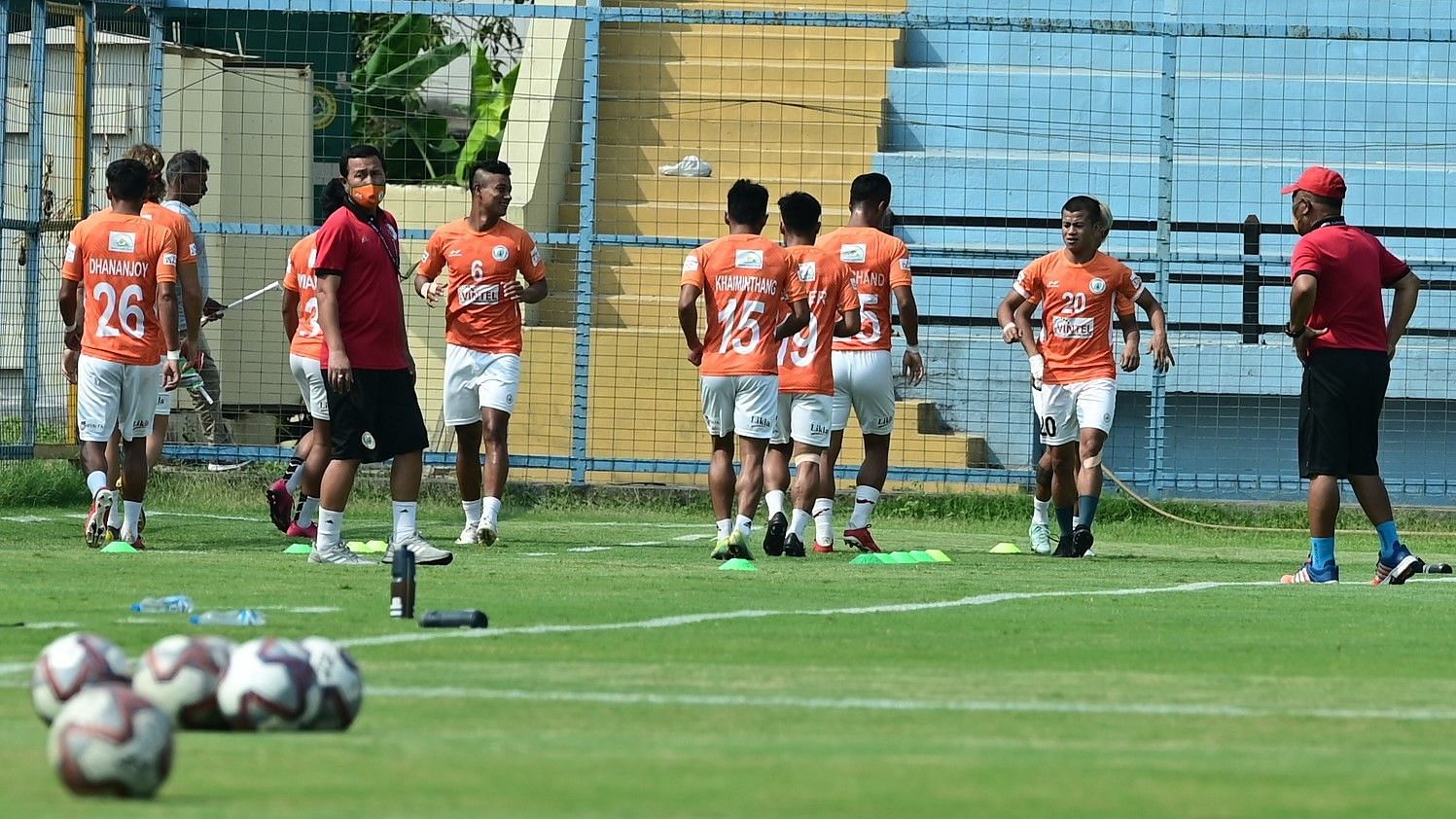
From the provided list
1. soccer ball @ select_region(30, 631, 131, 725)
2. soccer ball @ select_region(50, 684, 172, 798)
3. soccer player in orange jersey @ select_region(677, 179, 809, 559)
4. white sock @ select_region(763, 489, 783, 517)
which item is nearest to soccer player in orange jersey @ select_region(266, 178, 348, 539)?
soccer player in orange jersey @ select_region(677, 179, 809, 559)

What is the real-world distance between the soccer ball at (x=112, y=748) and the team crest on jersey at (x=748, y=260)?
27.6 ft

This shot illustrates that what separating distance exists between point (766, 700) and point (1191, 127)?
16343mm

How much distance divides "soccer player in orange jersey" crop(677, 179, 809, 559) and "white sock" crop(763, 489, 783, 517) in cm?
12

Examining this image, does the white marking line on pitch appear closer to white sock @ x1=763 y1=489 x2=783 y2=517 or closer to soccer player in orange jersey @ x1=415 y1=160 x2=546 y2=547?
white sock @ x1=763 y1=489 x2=783 y2=517

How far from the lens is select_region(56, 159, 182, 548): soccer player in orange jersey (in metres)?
12.5

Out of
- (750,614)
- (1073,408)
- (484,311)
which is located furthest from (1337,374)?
(484,311)

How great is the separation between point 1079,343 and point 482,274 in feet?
11.4

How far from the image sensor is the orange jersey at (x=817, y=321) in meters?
13.1

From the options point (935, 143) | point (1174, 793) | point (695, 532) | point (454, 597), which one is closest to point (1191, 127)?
point (935, 143)

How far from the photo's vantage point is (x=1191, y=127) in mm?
21391

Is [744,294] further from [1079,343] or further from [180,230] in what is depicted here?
[180,230]

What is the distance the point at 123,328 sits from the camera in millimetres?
12609

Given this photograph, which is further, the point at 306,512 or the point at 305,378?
the point at 306,512

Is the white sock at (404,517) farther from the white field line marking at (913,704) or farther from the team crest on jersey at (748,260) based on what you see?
the white field line marking at (913,704)
